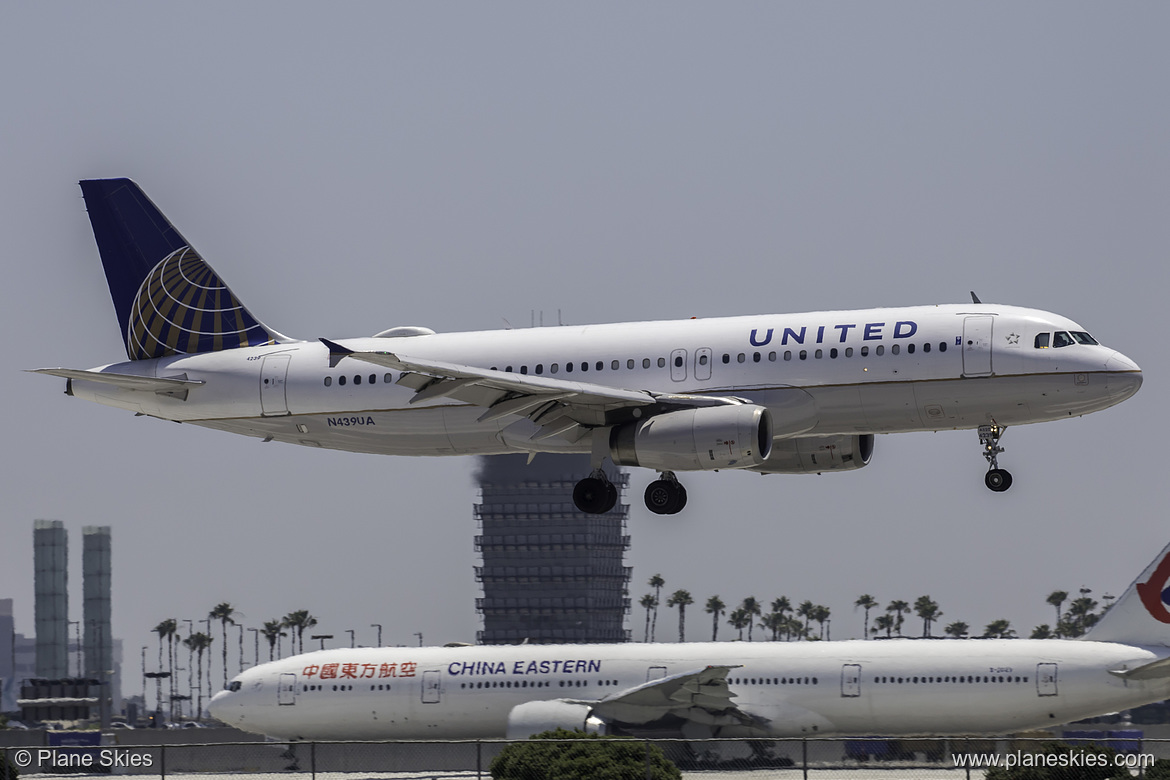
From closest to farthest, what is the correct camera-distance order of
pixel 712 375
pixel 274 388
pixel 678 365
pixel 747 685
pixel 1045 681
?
1. pixel 712 375
2. pixel 678 365
3. pixel 274 388
4. pixel 1045 681
5. pixel 747 685

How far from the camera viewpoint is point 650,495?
1447 inches

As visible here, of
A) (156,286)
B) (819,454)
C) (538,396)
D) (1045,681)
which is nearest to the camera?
(538,396)

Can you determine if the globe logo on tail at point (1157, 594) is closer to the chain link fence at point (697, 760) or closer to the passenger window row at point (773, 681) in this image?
the chain link fence at point (697, 760)

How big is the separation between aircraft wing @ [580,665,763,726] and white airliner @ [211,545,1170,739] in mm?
45

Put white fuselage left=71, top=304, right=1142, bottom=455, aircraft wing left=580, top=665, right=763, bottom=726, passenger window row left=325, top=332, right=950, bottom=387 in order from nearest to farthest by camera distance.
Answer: white fuselage left=71, top=304, right=1142, bottom=455 → passenger window row left=325, top=332, right=950, bottom=387 → aircraft wing left=580, top=665, right=763, bottom=726

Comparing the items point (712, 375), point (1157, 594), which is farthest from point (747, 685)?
point (712, 375)

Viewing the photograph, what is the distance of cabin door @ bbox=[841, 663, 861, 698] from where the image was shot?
4772 centimetres

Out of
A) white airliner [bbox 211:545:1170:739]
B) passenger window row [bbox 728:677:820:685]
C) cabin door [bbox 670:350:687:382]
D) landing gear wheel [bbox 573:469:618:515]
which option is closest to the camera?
cabin door [bbox 670:350:687:382]

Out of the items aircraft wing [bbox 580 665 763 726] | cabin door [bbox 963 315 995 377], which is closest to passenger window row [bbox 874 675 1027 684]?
aircraft wing [bbox 580 665 763 726]

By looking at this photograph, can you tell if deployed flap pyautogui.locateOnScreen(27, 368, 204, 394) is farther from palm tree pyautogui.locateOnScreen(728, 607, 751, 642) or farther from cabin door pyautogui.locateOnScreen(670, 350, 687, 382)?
palm tree pyautogui.locateOnScreen(728, 607, 751, 642)

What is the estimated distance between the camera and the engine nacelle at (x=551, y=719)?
48.2 metres

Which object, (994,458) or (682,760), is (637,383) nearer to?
(994,458)

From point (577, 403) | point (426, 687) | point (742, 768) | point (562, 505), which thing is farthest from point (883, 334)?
point (562, 505)

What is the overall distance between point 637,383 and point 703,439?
10.2 feet
